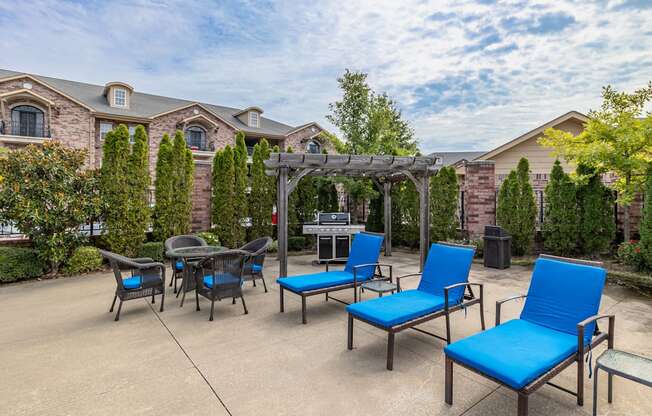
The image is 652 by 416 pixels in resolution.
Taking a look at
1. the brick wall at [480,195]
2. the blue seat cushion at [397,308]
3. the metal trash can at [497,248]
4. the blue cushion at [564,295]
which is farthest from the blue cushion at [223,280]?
the brick wall at [480,195]

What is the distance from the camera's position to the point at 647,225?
601 cm

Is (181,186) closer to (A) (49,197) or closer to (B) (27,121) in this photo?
(A) (49,197)

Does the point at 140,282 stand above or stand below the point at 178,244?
below

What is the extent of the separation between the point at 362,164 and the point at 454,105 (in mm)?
9042

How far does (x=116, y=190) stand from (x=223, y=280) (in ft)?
15.9

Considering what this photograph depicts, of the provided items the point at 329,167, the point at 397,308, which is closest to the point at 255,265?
the point at 329,167

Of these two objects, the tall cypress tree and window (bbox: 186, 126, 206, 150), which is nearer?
the tall cypress tree

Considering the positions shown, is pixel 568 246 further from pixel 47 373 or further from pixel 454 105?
pixel 47 373

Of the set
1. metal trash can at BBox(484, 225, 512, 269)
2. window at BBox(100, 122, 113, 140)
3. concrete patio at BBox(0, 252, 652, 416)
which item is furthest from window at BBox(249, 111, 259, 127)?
concrete patio at BBox(0, 252, 652, 416)

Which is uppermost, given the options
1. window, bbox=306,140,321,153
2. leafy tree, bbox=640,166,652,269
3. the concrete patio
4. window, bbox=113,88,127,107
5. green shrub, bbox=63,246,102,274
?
window, bbox=113,88,127,107

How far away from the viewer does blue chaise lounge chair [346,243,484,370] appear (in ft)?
10.3

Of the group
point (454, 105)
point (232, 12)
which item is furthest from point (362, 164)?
point (454, 105)

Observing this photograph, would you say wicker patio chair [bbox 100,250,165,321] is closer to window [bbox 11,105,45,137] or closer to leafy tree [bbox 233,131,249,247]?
leafy tree [bbox 233,131,249,247]

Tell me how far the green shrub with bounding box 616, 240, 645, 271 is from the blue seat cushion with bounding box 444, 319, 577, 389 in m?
5.41
